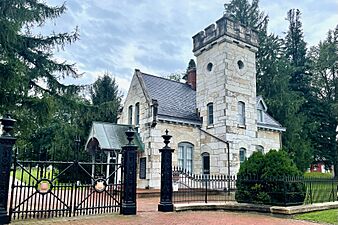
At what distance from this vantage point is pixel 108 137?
17.1 meters

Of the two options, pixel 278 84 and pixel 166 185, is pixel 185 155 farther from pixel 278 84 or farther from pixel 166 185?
pixel 278 84

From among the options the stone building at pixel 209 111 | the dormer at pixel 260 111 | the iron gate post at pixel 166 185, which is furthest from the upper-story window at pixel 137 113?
the iron gate post at pixel 166 185

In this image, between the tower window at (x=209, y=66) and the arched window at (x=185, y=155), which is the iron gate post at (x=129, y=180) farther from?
the tower window at (x=209, y=66)

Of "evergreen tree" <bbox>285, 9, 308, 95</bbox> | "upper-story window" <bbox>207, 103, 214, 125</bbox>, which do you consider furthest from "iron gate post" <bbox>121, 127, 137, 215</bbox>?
"evergreen tree" <bbox>285, 9, 308, 95</bbox>

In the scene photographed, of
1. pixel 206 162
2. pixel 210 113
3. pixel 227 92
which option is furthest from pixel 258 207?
pixel 210 113

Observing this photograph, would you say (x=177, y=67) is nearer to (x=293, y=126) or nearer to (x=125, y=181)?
(x=293, y=126)

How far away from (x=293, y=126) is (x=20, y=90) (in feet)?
75.6

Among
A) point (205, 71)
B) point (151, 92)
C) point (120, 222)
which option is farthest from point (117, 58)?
point (120, 222)

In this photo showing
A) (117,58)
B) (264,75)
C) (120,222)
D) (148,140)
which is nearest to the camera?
(120,222)

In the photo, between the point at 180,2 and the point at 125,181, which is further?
the point at 180,2

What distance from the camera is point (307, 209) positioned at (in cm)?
949

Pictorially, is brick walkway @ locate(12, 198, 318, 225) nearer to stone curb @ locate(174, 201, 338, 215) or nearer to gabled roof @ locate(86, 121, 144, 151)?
stone curb @ locate(174, 201, 338, 215)

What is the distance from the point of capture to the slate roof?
18.4 meters

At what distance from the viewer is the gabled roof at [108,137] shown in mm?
16516
